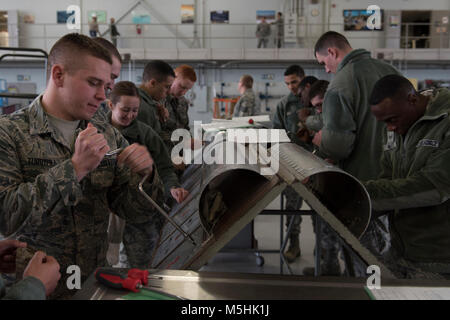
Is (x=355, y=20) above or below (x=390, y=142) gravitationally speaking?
above

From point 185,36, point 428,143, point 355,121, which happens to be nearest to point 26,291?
point 428,143

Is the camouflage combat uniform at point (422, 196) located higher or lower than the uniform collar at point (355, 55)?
lower

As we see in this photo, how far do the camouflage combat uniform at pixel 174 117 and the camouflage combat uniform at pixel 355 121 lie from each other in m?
1.60

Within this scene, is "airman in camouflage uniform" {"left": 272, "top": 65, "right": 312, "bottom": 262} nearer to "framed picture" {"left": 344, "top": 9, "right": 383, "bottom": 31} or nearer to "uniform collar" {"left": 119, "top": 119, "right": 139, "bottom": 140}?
"uniform collar" {"left": 119, "top": 119, "right": 139, "bottom": 140}

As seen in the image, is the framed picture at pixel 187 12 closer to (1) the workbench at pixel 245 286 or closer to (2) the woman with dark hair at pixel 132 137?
(2) the woman with dark hair at pixel 132 137

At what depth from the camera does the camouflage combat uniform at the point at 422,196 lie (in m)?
1.61

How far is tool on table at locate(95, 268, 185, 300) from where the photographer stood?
956mm

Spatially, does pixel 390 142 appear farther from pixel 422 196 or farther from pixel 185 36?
pixel 185 36

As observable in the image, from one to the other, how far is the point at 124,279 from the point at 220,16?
44.7 feet

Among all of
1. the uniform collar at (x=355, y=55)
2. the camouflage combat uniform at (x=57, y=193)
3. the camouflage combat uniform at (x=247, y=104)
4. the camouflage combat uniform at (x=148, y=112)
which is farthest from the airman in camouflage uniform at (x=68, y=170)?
the camouflage combat uniform at (x=247, y=104)

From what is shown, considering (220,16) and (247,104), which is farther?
(220,16)

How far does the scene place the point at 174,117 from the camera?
3.99 meters

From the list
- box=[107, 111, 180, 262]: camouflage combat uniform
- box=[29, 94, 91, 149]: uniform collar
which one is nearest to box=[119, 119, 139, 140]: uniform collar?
box=[107, 111, 180, 262]: camouflage combat uniform
